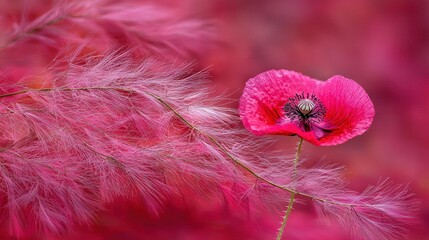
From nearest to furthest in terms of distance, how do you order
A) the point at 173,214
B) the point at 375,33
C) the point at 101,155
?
the point at 101,155
the point at 173,214
the point at 375,33

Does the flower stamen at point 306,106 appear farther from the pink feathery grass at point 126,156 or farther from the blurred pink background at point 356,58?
the blurred pink background at point 356,58

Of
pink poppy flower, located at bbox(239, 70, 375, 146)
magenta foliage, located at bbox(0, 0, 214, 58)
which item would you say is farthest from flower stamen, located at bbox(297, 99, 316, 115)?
magenta foliage, located at bbox(0, 0, 214, 58)

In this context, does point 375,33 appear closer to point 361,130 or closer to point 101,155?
point 361,130

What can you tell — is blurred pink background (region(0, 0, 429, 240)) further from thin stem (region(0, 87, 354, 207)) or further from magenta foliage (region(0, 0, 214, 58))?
thin stem (region(0, 87, 354, 207))

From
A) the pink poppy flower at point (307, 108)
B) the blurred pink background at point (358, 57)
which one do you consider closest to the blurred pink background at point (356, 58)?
the blurred pink background at point (358, 57)

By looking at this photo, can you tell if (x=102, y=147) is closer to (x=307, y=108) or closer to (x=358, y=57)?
(x=307, y=108)

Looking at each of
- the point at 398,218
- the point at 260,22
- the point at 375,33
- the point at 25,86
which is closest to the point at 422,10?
the point at 375,33

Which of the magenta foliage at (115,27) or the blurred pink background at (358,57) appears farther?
the blurred pink background at (358,57)
